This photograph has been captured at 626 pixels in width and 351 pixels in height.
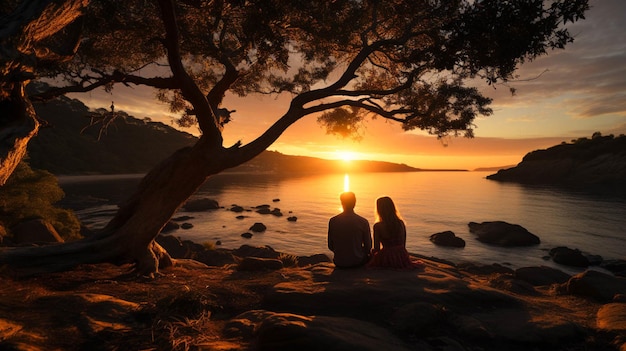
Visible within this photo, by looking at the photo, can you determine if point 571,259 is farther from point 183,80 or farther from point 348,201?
point 183,80

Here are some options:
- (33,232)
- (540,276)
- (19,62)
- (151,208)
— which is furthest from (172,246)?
(540,276)

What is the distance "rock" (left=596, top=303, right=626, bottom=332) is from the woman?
11.3ft

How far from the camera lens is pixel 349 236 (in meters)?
7.42

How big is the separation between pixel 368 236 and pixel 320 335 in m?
3.90

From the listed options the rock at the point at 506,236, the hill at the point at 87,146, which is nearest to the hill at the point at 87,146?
the hill at the point at 87,146

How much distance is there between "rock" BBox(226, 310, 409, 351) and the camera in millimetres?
3844

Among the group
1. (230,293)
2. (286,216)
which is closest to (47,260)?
(230,293)

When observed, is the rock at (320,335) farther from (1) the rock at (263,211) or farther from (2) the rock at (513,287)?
(1) the rock at (263,211)

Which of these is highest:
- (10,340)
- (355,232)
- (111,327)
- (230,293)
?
(355,232)

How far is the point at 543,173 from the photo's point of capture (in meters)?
115

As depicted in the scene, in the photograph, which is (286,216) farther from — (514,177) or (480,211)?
(514,177)

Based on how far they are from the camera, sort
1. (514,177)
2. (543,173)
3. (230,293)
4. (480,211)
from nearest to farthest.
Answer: (230,293)
(480,211)
(543,173)
(514,177)

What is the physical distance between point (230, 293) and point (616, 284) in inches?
394

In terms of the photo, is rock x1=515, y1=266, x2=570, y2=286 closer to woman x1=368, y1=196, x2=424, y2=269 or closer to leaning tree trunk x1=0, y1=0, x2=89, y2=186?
woman x1=368, y1=196, x2=424, y2=269
